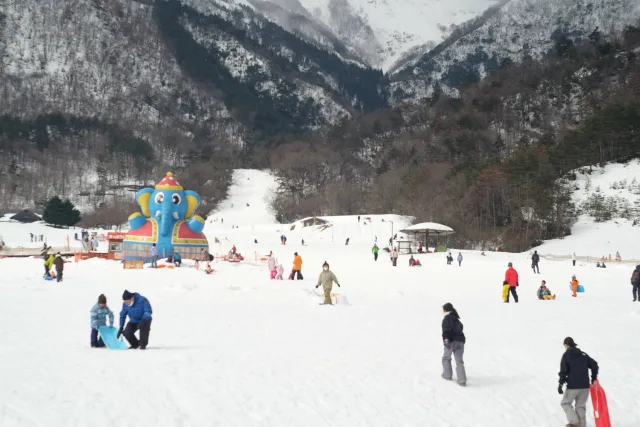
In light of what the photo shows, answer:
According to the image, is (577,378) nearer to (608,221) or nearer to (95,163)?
(608,221)

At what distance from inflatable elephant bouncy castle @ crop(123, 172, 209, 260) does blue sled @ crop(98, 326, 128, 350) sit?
1797 cm

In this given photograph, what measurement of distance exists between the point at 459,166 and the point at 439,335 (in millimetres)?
48522

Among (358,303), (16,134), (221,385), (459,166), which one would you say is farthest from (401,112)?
(221,385)

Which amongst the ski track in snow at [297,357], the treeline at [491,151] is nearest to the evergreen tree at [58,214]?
the treeline at [491,151]

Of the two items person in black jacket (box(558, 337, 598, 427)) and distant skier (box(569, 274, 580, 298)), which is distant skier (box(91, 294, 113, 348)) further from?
distant skier (box(569, 274, 580, 298))

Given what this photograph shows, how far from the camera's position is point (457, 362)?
7309 mm

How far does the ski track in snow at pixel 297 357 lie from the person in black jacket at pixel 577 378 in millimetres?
565

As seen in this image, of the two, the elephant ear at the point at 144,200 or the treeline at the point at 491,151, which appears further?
the treeline at the point at 491,151

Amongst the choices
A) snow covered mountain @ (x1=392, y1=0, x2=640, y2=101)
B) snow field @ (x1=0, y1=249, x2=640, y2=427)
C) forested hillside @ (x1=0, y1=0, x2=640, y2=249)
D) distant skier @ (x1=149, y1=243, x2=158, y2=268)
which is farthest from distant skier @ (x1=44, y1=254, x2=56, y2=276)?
snow covered mountain @ (x1=392, y1=0, x2=640, y2=101)

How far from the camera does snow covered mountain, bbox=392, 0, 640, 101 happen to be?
156 metres

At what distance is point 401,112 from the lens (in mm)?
107938

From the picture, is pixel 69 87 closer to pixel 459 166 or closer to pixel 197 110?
pixel 197 110

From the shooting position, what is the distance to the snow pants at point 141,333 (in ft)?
26.2

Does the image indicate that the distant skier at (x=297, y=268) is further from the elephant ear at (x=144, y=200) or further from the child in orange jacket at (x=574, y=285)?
the elephant ear at (x=144, y=200)
